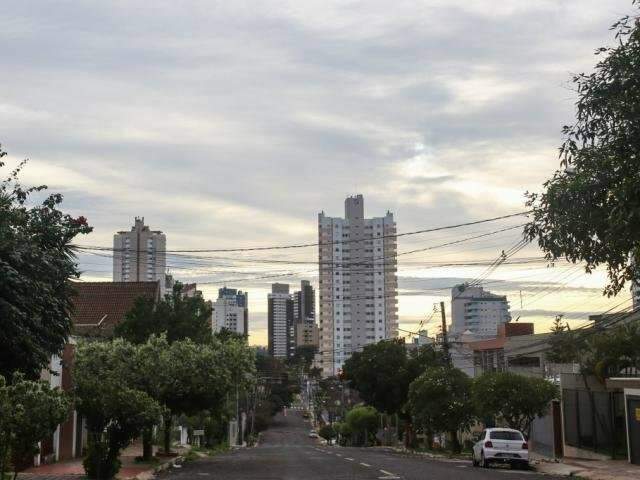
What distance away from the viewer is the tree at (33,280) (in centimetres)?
1930

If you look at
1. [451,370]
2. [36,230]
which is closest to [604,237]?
[36,230]

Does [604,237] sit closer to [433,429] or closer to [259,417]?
[433,429]

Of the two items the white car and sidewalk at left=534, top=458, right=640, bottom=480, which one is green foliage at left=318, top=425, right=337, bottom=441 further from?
the white car

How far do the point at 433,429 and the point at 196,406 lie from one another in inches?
709

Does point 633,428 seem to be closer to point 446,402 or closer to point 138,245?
point 446,402

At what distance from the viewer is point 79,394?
2256 cm

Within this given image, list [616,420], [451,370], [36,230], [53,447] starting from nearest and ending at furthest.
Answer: [36,230] < [53,447] < [616,420] < [451,370]

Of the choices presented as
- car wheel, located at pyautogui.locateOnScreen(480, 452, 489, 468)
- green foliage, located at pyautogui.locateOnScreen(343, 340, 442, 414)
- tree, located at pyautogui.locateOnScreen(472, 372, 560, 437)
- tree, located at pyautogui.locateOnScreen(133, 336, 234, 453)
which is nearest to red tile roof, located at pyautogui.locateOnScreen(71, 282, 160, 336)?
tree, located at pyautogui.locateOnScreen(133, 336, 234, 453)

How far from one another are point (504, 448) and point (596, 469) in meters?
3.32

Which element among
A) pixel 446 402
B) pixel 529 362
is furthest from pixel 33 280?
pixel 529 362

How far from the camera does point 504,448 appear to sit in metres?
31.2

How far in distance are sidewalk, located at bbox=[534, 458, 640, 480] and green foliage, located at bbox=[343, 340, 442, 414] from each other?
106ft

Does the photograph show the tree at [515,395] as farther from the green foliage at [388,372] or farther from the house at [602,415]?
the green foliage at [388,372]

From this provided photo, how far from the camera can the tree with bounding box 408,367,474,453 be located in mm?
45875
